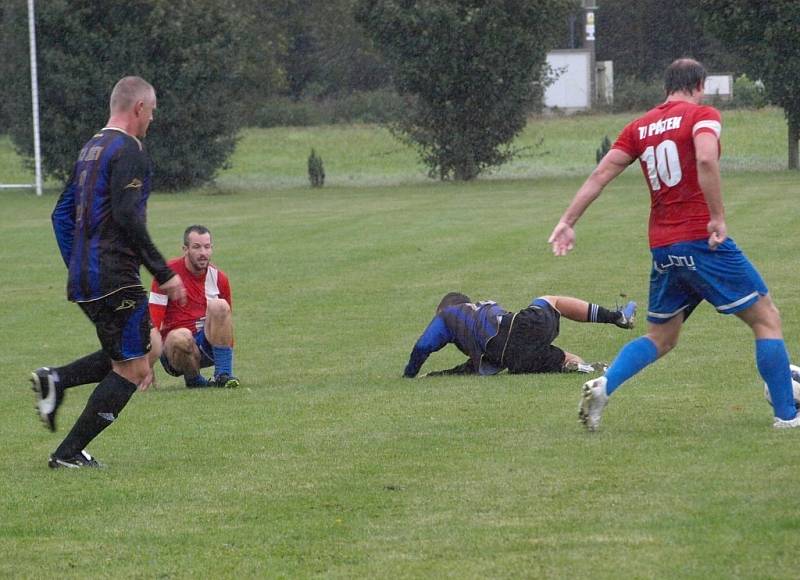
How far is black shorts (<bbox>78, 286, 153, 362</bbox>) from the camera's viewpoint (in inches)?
279

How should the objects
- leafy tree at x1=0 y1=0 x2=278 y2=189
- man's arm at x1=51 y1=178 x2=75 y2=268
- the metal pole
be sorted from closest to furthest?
→ man's arm at x1=51 y1=178 x2=75 y2=268 → the metal pole → leafy tree at x1=0 y1=0 x2=278 y2=189

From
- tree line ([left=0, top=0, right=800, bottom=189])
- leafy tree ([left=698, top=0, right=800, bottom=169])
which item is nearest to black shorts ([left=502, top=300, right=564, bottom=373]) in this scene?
tree line ([left=0, top=0, right=800, bottom=189])

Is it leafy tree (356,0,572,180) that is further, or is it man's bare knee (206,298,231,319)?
leafy tree (356,0,572,180)

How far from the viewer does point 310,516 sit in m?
5.96

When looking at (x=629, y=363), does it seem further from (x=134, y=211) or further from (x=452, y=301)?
(x=452, y=301)

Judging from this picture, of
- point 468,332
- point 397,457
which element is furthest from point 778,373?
point 468,332

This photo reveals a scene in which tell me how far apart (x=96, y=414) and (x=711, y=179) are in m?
3.14

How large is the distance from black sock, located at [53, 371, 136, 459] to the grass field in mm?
231

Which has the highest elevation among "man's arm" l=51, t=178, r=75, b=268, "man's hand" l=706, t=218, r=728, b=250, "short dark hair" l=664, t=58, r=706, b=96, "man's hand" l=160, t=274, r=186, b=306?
"short dark hair" l=664, t=58, r=706, b=96

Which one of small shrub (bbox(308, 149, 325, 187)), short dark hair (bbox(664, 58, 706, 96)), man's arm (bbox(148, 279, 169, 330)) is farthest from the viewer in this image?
small shrub (bbox(308, 149, 325, 187))

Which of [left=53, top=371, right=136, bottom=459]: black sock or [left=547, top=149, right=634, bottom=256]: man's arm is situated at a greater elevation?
[left=547, top=149, right=634, bottom=256]: man's arm

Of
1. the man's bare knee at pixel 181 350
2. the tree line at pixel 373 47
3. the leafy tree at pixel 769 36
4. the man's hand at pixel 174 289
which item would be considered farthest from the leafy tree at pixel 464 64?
the man's hand at pixel 174 289

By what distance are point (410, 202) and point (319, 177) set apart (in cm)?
885

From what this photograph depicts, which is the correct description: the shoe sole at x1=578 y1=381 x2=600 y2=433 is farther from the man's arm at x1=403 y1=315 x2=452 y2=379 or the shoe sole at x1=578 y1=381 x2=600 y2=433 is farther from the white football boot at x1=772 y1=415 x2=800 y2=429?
the man's arm at x1=403 y1=315 x2=452 y2=379
